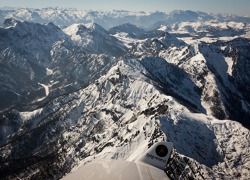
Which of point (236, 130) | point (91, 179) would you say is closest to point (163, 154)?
point (91, 179)

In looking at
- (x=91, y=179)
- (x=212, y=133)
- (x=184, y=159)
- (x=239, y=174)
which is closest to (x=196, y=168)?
(x=184, y=159)

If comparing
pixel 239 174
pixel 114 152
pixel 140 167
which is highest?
pixel 140 167

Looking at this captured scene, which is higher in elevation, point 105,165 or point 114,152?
point 105,165

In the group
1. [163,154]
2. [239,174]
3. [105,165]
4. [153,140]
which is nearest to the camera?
[105,165]

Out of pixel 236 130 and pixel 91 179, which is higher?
pixel 91 179

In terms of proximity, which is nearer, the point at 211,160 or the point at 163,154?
the point at 163,154

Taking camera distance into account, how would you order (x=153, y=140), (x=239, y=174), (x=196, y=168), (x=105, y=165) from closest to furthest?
1. (x=105, y=165)
2. (x=196, y=168)
3. (x=239, y=174)
4. (x=153, y=140)

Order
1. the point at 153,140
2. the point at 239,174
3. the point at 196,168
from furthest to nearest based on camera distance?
the point at 153,140 → the point at 239,174 → the point at 196,168

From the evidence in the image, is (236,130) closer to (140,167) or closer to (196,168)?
(196,168)

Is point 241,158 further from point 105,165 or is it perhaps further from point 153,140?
point 105,165
